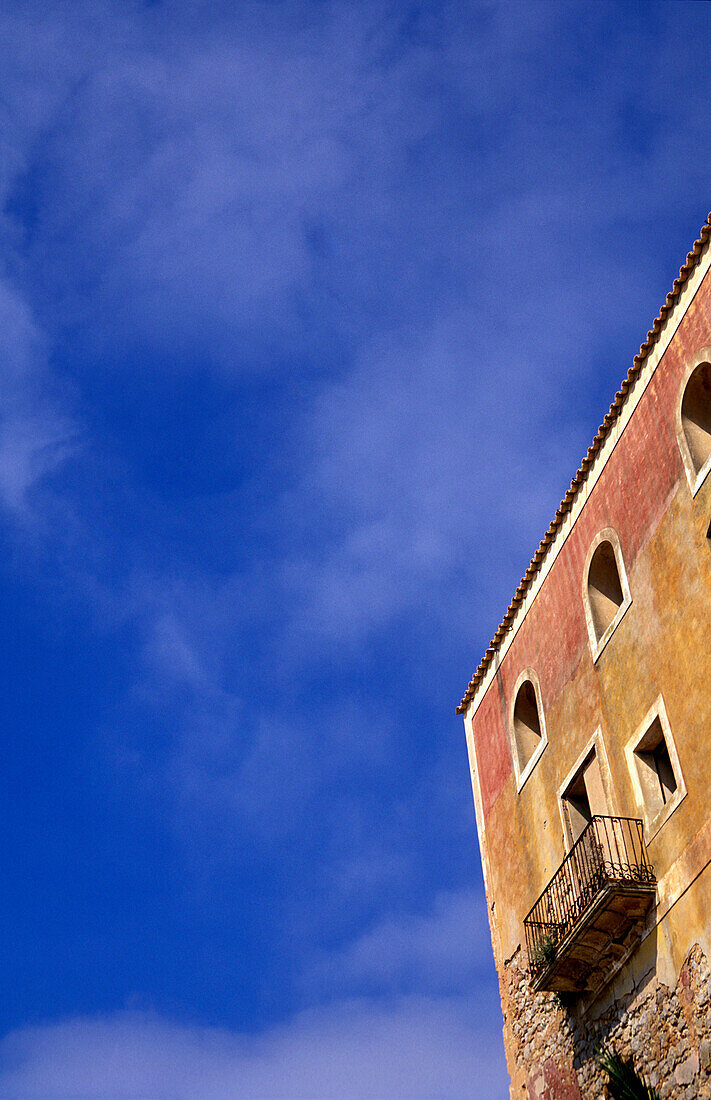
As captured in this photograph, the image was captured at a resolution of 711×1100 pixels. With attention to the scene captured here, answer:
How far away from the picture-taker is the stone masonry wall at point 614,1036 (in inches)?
629

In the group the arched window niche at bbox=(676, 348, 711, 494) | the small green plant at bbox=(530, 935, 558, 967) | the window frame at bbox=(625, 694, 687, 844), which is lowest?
the small green plant at bbox=(530, 935, 558, 967)

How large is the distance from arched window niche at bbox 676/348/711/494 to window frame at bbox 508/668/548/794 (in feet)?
17.7

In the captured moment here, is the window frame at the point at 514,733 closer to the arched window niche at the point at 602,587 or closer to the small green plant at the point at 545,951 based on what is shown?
Result: the arched window niche at the point at 602,587

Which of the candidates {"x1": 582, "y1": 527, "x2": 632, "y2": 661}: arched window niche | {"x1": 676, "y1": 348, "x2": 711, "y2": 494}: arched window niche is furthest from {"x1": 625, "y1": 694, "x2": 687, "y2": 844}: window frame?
{"x1": 676, "y1": 348, "x2": 711, "y2": 494}: arched window niche

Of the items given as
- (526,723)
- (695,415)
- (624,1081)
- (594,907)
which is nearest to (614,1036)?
(624,1081)

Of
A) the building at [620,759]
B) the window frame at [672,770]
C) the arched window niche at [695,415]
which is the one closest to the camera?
the building at [620,759]

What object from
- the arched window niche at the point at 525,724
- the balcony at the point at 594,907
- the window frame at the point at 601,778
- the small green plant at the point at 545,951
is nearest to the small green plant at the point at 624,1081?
the balcony at the point at 594,907

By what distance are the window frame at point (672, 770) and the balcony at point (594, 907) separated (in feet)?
0.83

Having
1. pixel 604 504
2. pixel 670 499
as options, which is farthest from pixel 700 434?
pixel 604 504

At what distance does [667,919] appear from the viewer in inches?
670

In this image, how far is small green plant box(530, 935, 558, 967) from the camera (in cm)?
1848

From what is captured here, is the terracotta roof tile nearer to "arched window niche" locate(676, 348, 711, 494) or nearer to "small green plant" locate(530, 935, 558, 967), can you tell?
"arched window niche" locate(676, 348, 711, 494)

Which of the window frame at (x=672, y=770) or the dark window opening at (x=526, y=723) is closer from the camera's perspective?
the window frame at (x=672, y=770)

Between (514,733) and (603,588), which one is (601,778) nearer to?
(603,588)
